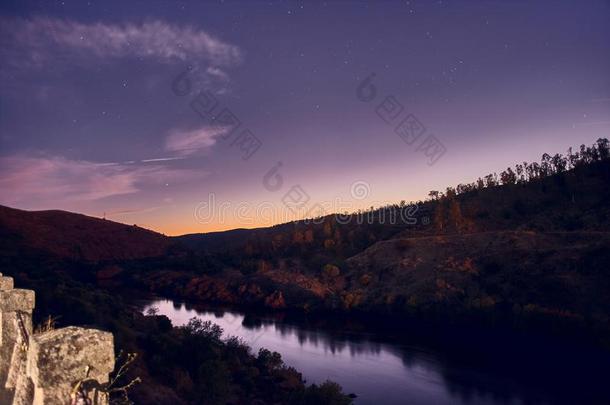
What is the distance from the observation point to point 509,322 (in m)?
47.1

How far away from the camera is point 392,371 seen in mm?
35875

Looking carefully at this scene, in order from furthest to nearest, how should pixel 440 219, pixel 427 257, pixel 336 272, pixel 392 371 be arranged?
pixel 440 219
pixel 336 272
pixel 427 257
pixel 392 371

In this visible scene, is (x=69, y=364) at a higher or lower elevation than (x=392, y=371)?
higher

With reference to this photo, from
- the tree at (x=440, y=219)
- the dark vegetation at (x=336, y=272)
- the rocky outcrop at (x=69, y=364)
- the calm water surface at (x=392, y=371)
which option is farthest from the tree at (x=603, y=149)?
the rocky outcrop at (x=69, y=364)

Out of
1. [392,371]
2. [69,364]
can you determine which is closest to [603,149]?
[392,371]

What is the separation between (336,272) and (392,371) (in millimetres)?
37560

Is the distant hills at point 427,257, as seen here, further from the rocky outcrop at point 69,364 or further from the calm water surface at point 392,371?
the rocky outcrop at point 69,364

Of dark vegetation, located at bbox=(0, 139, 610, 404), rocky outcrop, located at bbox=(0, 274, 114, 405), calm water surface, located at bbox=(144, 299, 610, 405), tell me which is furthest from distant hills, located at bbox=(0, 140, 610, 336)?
rocky outcrop, located at bbox=(0, 274, 114, 405)

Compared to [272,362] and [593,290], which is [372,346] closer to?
[272,362]

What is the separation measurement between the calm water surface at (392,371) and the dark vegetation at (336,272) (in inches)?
249

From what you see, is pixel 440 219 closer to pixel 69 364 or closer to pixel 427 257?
pixel 427 257

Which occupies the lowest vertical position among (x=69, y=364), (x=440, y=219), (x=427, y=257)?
(x=69, y=364)

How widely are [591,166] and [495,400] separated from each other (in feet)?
268

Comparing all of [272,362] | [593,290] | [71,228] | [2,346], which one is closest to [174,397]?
[272,362]
